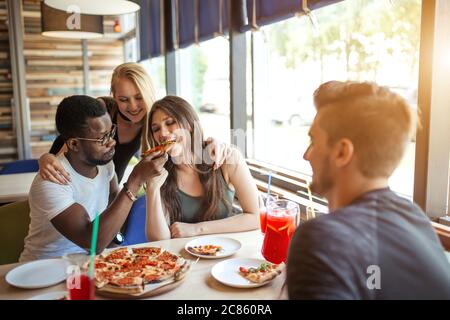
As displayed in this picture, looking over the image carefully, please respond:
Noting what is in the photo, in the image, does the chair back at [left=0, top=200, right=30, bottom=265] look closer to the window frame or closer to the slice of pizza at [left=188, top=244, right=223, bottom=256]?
the slice of pizza at [left=188, top=244, right=223, bottom=256]

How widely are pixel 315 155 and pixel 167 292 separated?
0.65m

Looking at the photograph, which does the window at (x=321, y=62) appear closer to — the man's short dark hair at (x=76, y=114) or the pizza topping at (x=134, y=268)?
the pizza topping at (x=134, y=268)

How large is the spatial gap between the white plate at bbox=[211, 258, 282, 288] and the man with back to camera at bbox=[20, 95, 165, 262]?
0.50 m

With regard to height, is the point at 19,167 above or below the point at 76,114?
below

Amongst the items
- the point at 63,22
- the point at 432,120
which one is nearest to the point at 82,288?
the point at 432,120

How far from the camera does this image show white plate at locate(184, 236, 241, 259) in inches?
62.8

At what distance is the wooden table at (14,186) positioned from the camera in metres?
2.91

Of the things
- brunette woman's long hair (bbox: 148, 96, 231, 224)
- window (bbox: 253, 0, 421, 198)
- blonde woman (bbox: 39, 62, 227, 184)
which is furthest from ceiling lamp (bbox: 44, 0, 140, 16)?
window (bbox: 253, 0, 421, 198)

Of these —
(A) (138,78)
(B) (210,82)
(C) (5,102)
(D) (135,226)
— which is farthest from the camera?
(C) (5,102)

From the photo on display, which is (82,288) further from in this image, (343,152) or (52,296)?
(343,152)

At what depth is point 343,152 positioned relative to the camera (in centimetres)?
93

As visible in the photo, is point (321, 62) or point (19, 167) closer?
point (321, 62)

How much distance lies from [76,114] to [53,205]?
1.39 feet
